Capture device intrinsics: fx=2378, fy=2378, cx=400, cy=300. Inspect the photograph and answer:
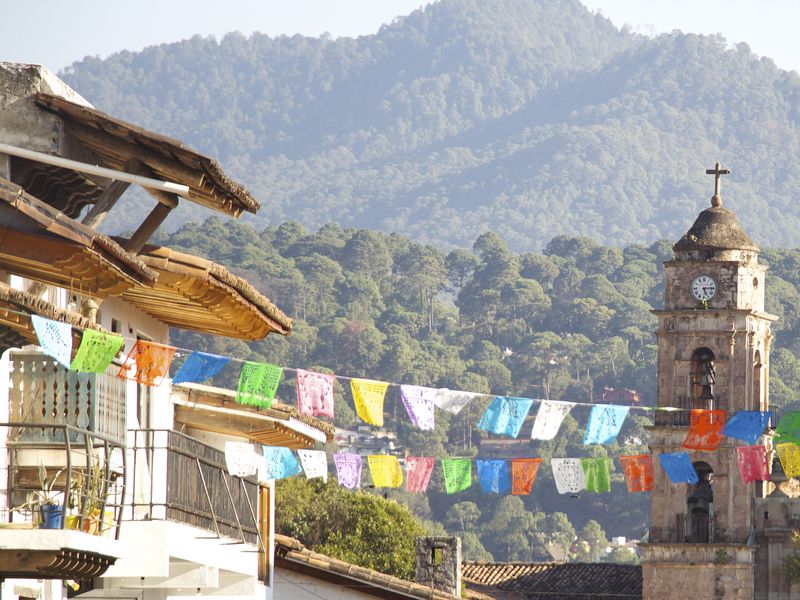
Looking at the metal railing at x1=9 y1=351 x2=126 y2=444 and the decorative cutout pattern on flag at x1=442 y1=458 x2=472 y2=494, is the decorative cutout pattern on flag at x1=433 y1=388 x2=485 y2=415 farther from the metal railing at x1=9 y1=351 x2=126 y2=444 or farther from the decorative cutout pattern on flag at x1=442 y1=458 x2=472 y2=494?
the metal railing at x1=9 y1=351 x2=126 y2=444

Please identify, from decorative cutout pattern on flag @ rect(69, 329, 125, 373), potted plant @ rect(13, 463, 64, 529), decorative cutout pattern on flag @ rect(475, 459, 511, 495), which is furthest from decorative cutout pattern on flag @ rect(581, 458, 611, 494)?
potted plant @ rect(13, 463, 64, 529)

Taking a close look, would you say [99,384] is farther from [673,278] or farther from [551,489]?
[551,489]

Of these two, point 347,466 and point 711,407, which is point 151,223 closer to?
point 347,466

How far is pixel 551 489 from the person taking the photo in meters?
148

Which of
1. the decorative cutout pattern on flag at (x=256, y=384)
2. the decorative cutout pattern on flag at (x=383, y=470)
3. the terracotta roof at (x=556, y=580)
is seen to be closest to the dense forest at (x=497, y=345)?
the terracotta roof at (x=556, y=580)

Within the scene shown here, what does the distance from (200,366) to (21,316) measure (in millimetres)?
5826

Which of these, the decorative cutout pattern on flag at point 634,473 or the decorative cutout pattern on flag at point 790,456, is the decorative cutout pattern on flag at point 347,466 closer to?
the decorative cutout pattern on flag at point 790,456

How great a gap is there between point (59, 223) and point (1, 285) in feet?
1.76

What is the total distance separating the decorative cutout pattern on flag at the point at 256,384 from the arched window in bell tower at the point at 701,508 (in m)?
41.2

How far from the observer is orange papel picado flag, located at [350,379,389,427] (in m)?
24.8

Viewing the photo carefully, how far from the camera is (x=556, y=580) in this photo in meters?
72.2

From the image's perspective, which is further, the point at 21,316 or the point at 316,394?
the point at 316,394

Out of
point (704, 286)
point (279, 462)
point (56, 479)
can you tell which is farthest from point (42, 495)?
point (704, 286)

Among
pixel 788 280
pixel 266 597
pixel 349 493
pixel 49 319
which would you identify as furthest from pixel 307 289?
pixel 49 319
